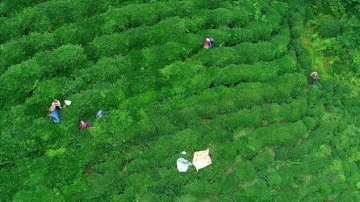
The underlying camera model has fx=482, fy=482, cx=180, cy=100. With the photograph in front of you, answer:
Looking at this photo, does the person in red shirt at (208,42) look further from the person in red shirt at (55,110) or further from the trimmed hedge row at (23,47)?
the person in red shirt at (55,110)

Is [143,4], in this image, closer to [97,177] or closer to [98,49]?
[98,49]

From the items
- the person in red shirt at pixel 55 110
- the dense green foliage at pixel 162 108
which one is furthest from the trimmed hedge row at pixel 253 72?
the person in red shirt at pixel 55 110

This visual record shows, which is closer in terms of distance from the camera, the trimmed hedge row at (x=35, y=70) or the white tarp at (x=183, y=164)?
the white tarp at (x=183, y=164)

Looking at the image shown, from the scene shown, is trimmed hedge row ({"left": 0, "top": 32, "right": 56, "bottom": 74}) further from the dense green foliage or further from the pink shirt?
the pink shirt

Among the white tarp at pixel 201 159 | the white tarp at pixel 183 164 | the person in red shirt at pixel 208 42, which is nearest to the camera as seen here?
the white tarp at pixel 183 164

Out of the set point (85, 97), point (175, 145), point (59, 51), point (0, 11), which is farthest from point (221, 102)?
point (0, 11)

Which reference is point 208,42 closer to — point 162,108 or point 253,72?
point 253,72

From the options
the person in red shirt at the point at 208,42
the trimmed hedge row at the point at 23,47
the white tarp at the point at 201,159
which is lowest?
the white tarp at the point at 201,159
